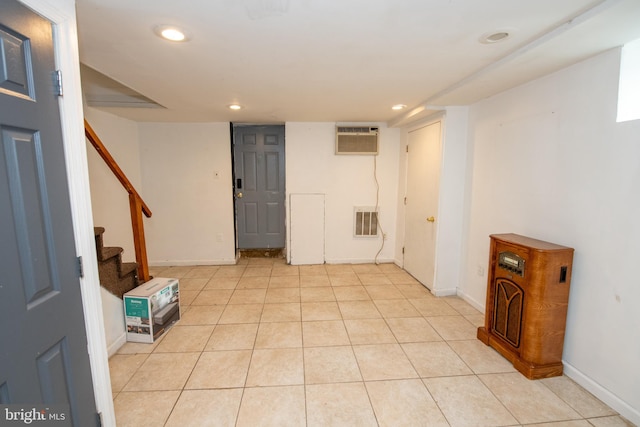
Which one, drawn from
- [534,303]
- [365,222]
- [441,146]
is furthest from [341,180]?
[534,303]

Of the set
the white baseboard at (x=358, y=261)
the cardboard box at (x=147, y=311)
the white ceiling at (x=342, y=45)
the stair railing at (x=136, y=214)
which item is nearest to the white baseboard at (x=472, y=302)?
the white baseboard at (x=358, y=261)

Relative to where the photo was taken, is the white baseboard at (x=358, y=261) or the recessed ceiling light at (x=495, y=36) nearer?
the recessed ceiling light at (x=495, y=36)

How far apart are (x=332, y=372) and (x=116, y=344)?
1.73 meters

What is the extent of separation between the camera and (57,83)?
1.10 m

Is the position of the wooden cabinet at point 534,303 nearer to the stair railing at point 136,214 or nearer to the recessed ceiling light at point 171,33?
the recessed ceiling light at point 171,33

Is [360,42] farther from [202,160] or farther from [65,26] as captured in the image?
[202,160]

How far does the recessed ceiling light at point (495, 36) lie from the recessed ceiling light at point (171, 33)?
170cm

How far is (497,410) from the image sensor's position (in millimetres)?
1647

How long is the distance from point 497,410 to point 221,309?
245 cm

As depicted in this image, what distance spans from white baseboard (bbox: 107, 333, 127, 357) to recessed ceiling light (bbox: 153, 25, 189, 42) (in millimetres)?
2223

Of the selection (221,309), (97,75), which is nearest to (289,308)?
(221,309)

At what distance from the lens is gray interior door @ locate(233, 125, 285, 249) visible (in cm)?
440

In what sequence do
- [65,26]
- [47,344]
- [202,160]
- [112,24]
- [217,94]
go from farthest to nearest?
1. [202,160]
2. [217,94]
3. [112,24]
4. [65,26]
5. [47,344]

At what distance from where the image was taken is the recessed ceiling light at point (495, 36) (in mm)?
1530
